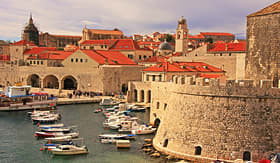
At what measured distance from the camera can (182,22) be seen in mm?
74812

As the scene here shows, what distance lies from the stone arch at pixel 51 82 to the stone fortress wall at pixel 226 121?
4446cm

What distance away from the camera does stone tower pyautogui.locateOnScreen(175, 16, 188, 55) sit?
244ft

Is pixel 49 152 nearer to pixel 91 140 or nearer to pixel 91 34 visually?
pixel 91 140

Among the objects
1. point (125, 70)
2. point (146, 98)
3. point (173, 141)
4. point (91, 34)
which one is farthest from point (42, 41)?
point (173, 141)

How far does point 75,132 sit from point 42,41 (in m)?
94.5

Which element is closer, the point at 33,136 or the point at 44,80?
the point at 33,136

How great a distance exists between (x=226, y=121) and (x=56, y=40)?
11098cm

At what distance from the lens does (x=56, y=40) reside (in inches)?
4683

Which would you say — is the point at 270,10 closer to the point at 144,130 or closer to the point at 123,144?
the point at 144,130

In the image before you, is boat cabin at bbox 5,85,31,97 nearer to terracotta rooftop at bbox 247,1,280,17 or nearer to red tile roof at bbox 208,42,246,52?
terracotta rooftop at bbox 247,1,280,17

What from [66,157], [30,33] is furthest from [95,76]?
[30,33]

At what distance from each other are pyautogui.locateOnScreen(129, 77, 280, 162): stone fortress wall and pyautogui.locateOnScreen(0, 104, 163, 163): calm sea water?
2.79 m

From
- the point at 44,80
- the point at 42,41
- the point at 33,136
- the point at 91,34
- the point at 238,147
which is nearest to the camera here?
the point at 238,147

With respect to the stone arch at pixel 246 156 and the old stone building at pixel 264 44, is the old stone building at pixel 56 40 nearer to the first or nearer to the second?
the old stone building at pixel 264 44
